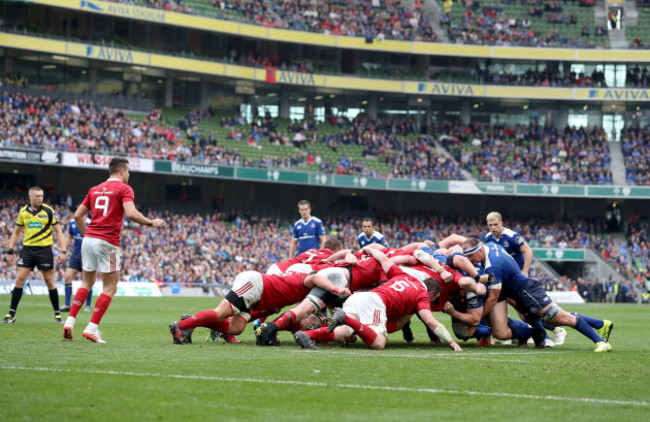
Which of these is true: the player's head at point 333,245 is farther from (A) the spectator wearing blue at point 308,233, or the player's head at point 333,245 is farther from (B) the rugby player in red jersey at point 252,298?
(A) the spectator wearing blue at point 308,233

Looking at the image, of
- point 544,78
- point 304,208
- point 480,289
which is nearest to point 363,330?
point 480,289

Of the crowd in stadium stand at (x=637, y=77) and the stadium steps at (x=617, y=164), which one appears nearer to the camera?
the stadium steps at (x=617, y=164)

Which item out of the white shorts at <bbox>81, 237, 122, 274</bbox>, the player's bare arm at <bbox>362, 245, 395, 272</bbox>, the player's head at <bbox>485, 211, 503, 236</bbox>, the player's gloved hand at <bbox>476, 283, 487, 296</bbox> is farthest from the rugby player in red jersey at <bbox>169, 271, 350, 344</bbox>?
the player's head at <bbox>485, 211, 503, 236</bbox>

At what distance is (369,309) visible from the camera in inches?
475

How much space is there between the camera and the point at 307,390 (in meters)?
7.87

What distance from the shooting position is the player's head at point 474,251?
1316 centimetres

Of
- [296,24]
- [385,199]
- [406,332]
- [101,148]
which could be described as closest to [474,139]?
[385,199]

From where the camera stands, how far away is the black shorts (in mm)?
16672

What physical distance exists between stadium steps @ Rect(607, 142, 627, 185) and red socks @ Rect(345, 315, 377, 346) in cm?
4942

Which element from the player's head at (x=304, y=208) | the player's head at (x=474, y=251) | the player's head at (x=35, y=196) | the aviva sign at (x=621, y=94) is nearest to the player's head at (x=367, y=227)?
the player's head at (x=304, y=208)

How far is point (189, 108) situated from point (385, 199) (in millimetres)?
14525

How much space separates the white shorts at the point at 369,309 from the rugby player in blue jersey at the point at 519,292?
1.93m

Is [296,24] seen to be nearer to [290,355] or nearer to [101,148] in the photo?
[101,148]

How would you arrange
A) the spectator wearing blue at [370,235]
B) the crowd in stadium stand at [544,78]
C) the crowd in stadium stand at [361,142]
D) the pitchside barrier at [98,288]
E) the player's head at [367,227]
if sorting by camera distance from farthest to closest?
1. the crowd in stadium stand at [544,78]
2. the crowd in stadium stand at [361,142]
3. the pitchside barrier at [98,288]
4. the spectator wearing blue at [370,235]
5. the player's head at [367,227]
